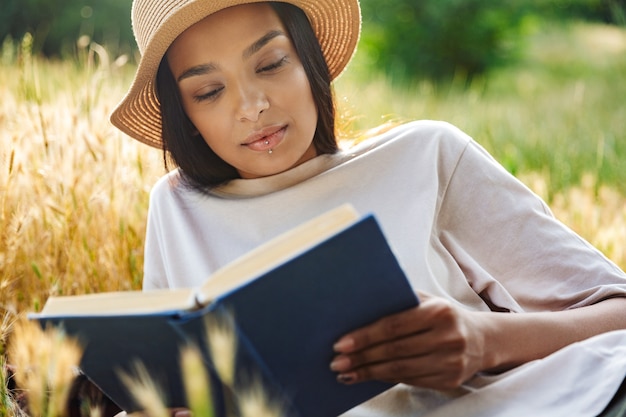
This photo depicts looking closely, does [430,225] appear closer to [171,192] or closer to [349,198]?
[349,198]

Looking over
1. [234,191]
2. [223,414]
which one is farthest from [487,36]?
[223,414]

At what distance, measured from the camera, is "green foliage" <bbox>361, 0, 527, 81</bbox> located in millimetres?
12359

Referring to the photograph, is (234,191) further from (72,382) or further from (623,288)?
(623,288)

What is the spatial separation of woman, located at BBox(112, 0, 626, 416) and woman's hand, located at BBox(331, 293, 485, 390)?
9 centimetres

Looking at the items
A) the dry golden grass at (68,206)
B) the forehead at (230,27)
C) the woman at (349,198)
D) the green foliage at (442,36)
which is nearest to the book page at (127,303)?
the woman at (349,198)

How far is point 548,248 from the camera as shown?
207 cm

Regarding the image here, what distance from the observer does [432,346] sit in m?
1.56

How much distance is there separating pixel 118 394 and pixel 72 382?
13.2 inches

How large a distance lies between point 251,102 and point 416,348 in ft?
2.81

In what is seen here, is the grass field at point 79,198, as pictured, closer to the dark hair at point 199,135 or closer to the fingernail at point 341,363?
the dark hair at point 199,135

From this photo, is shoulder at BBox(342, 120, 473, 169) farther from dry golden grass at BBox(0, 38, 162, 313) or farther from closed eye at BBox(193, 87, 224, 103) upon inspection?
dry golden grass at BBox(0, 38, 162, 313)

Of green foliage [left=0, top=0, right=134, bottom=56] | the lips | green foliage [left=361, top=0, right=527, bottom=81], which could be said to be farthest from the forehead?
green foliage [left=0, top=0, right=134, bottom=56]

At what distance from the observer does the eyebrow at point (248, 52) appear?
2.18m

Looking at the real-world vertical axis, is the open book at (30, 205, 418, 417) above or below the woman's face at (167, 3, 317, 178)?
below
